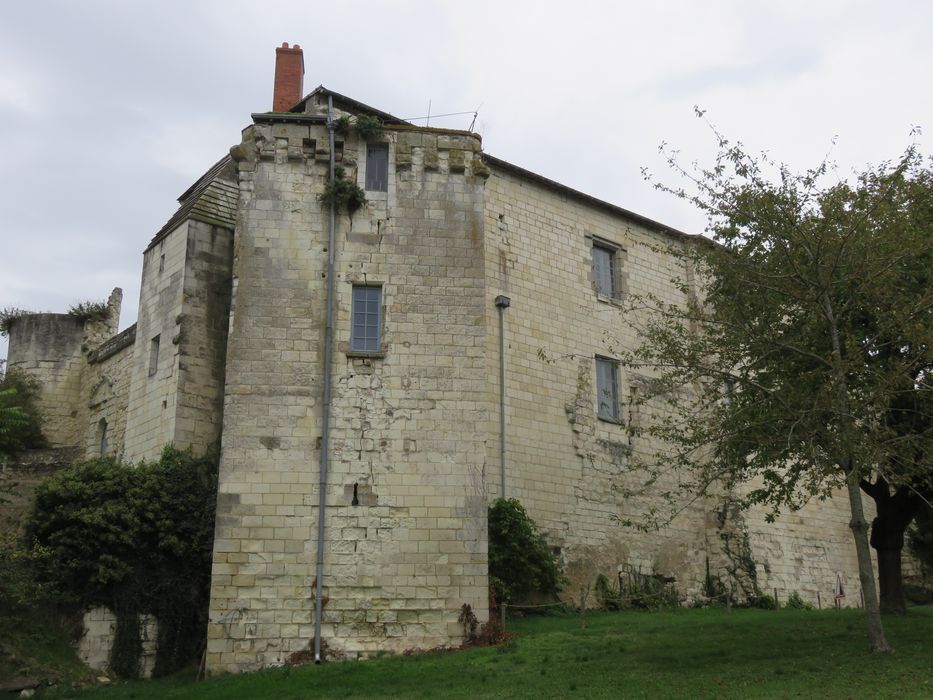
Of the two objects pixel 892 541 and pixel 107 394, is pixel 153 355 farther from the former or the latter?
pixel 892 541

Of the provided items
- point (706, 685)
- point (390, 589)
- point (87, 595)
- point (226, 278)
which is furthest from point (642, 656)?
point (226, 278)

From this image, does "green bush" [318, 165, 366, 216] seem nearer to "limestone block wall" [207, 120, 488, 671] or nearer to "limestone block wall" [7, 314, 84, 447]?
"limestone block wall" [207, 120, 488, 671]

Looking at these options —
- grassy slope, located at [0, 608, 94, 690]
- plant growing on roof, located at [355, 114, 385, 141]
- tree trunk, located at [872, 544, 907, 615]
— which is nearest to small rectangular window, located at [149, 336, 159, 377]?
grassy slope, located at [0, 608, 94, 690]

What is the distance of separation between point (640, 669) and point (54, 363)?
20.5 metres

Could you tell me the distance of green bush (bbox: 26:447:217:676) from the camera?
16.4 m

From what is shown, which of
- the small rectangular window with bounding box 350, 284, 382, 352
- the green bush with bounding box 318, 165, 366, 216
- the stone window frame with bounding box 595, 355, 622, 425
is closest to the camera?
the small rectangular window with bounding box 350, 284, 382, 352

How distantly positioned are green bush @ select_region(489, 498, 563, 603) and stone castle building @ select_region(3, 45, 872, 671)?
2.95ft

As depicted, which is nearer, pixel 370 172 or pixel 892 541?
pixel 892 541

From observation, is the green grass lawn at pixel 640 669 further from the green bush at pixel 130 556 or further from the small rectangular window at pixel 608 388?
the small rectangular window at pixel 608 388

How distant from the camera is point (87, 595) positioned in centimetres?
1656

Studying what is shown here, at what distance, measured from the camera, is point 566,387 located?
881 inches

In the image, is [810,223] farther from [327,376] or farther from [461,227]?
[327,376]

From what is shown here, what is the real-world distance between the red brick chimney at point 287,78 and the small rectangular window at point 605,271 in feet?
27.1

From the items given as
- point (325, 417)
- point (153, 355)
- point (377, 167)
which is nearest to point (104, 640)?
point (325, 417)
